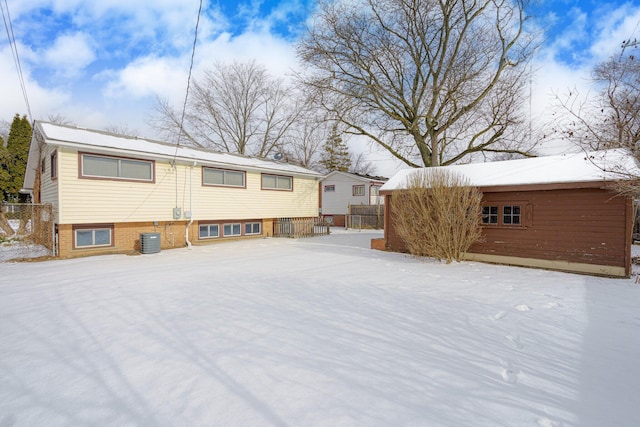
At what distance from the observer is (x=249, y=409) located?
96.6 inches

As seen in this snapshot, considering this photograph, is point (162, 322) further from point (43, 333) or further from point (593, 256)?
point (593, 256)

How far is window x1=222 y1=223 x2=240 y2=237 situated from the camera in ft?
46.2

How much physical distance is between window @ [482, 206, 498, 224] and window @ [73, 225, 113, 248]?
12351 mm

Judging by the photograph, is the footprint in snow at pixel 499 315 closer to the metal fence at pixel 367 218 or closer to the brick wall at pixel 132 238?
the brick wall at pixel 132 238

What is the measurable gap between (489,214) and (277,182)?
1001 centimetres

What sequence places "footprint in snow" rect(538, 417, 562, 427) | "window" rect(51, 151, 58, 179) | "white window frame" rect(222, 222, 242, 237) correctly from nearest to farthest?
1. "footprint in snow" rect(538, 417, 562, 427)
2. "window" rect(51, 151, 58, 179)
3. "white window frame" rect(222, 222, 242, 237)

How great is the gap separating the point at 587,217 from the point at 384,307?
6645mm

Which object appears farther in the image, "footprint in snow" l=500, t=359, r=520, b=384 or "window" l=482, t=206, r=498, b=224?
"window" l=482, t=206, r=498, b=224

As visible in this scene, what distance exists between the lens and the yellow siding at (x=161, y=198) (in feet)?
31.0

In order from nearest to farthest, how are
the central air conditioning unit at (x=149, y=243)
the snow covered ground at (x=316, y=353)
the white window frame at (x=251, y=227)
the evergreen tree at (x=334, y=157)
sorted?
the snow covered ground at (x=316, y=353) < the central air conditioning unit at (x=149, y=243) < the white window frame at (x=251, y=227) < the evergreen tree at (x=334, y=157)

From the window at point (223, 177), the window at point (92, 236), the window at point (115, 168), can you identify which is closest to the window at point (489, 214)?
the window at point (223, 177)

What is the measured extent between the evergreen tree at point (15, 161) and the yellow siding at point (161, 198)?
21981 millimetres

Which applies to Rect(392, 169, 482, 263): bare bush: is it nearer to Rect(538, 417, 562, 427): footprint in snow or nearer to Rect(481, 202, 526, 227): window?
Rect(481, 202, 526, 227): window

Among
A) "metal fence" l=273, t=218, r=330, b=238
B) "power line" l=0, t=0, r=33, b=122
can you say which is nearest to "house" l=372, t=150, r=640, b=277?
"metal fence" l=273, t=218, r=330, b=238
